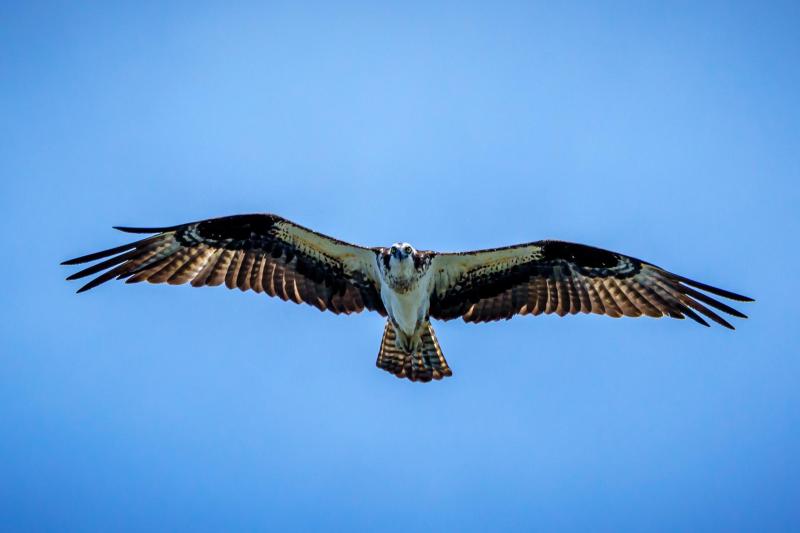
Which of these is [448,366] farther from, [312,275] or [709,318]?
[709,318]

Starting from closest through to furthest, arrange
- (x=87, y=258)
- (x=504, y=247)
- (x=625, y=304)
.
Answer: (x=87, y=258) → (x=504, y=247) → (x=625, y=304)

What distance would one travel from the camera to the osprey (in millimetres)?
9141

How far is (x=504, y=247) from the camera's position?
892 cm

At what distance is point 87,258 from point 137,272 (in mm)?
845

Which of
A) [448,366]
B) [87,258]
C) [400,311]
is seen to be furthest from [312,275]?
[87,258]

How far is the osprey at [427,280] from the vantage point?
914cm

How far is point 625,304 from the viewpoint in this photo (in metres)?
9.51

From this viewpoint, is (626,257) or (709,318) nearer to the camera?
(709,318)

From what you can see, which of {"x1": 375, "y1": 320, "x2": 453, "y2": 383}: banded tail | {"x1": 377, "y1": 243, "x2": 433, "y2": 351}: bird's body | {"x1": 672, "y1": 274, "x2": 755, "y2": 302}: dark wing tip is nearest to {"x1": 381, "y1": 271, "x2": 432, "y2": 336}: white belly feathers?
{"x1": 377, "y1": 243, "x2": 433, "y2": 351}: bird's body

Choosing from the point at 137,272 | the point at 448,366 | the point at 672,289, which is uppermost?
the point at 672,289

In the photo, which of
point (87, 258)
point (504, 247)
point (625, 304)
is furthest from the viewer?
point (625, 304)

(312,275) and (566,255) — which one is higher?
(566,255)

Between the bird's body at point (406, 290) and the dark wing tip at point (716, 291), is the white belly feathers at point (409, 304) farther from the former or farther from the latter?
the dark wing tip at point (716, 291)

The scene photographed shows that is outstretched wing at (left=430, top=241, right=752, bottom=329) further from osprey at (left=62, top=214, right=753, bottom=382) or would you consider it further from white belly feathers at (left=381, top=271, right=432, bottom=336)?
white belly feathers at (left=381, top=271, right=432, bottom=336)
